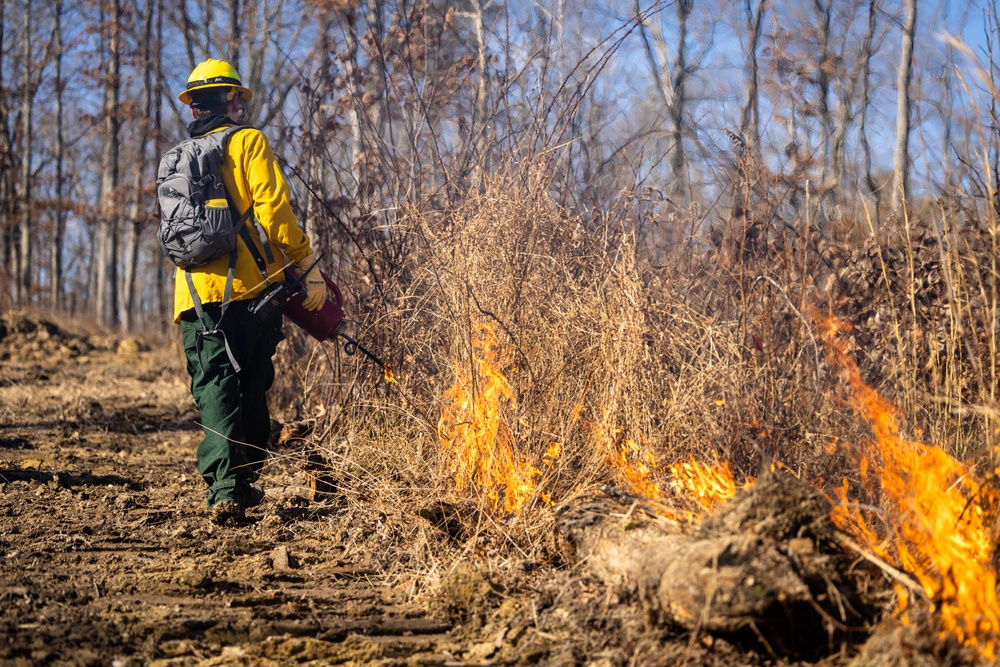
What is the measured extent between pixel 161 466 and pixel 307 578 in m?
2.51

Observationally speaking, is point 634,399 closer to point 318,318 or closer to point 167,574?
point 318,318

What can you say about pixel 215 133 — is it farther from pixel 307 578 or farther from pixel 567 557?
pixel 567 557

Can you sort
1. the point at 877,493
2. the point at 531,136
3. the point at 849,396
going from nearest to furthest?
the point at 877,493, the point at 849,396, the point at 531,136

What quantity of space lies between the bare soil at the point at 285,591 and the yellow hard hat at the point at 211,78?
1.93 metres

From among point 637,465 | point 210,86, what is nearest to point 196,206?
point 210,86

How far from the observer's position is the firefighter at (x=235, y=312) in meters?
4.30

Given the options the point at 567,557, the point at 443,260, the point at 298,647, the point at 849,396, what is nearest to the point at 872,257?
the point at 849,396

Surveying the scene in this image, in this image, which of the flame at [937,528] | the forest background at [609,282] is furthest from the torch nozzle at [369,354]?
the flame at [937,528]

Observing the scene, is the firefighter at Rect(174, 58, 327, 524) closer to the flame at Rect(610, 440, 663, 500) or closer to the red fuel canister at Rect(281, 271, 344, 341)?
the red fuel canister at Rect(281, 271, 344, 341)

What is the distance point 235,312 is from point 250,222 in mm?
450

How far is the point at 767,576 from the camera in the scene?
2348mm

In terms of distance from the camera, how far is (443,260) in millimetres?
4266

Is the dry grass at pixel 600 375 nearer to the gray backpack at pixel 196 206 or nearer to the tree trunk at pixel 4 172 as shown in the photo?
the gray backpack at pixel 196 206

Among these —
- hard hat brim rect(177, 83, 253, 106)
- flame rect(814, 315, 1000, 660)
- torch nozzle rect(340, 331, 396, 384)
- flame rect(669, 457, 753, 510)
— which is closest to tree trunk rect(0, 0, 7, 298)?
hard hat brim rect(177, 83, 253, 106)
